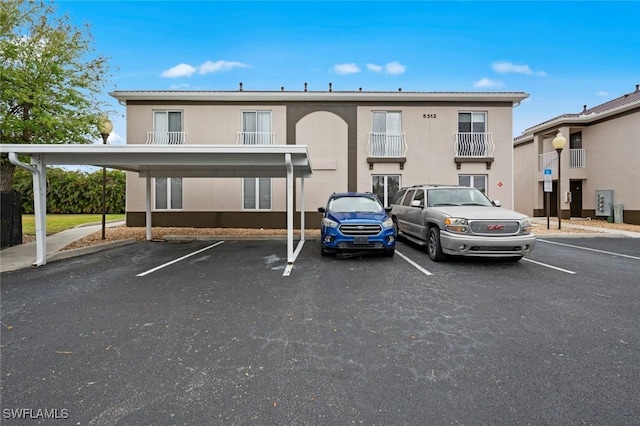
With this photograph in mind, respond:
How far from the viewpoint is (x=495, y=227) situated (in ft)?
22.5

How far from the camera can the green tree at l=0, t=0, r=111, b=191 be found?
918 cm

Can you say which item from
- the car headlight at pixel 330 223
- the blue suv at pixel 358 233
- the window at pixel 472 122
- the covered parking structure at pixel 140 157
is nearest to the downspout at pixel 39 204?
the covered parking structure at pixel 140 157

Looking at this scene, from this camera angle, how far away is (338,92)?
14.2 metres

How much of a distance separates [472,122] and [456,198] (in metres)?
8.58

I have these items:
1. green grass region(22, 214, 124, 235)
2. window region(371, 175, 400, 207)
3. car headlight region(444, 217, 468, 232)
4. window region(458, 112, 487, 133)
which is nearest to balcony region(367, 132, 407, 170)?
window region(371, 175, 400, 207)

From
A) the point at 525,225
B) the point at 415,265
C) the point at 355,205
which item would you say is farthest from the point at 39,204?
the point at 525,225

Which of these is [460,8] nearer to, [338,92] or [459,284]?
[338,92]

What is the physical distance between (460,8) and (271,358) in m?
14.6

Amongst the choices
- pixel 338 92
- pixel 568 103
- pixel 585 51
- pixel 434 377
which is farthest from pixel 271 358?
pixel 568 103

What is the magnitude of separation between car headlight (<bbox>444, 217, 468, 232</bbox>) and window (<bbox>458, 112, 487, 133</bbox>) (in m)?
9.75

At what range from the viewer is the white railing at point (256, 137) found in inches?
571

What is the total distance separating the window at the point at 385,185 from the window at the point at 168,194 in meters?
9.42

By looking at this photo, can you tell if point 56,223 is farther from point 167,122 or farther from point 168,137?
point 167,122

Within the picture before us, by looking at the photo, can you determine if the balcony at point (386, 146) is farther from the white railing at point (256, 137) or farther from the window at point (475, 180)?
the white railing at point (256, 137)
